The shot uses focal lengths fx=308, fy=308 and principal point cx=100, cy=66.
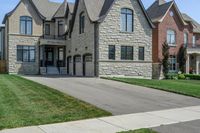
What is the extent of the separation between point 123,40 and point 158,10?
1337 centimetres

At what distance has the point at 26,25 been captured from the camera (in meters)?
38.2

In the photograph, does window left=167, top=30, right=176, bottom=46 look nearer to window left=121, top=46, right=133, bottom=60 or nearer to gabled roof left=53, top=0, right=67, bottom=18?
window left=121, top=46, right=133, bottom=60

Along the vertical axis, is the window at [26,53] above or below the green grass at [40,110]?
above

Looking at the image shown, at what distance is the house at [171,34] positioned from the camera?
3925 cm

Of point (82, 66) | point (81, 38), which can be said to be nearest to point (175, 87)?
point (82, 66)

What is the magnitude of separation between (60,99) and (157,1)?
34010mm

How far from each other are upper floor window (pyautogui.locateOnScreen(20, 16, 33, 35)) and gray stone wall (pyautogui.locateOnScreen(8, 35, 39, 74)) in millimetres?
677

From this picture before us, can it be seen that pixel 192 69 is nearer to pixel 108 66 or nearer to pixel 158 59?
pixel 158 59

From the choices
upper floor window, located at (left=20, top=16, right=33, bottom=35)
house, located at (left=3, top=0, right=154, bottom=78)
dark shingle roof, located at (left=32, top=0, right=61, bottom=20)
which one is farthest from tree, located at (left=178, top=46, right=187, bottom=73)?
upper floor window, located at (left=20, top=16, right=33, bottom=35)

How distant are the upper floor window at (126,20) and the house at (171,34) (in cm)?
848

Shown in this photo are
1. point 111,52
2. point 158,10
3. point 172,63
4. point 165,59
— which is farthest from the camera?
point 158,10

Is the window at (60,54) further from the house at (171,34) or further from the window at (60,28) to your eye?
the house at (171,34)

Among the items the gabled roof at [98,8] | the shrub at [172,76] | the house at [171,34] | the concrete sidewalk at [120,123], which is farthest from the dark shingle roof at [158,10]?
the concrete sidewalk at [120,123]

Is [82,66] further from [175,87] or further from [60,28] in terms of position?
[175,87]
